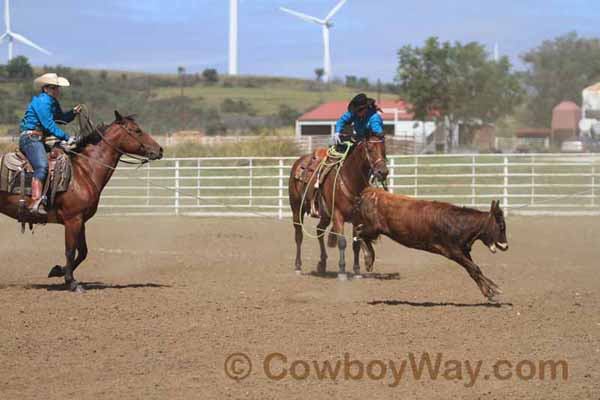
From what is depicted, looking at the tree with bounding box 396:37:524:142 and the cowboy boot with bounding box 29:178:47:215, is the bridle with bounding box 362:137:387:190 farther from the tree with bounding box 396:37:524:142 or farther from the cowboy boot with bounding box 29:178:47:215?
the tree with bounding box 396:37:524:142

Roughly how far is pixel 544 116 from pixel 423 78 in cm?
3087

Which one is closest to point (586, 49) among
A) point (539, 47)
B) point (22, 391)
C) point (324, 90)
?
point (539, 47)

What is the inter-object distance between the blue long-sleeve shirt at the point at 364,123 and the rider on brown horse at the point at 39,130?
3.35 metres

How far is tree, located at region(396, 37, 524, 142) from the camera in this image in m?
55.2

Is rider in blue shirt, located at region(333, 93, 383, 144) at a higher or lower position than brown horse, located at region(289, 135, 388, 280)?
higher

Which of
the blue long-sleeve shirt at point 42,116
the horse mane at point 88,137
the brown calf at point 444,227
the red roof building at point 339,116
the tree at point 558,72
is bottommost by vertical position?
the brown calf at point 444,227

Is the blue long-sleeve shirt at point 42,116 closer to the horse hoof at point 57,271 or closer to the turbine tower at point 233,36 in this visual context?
the horse hoof at point 57,271

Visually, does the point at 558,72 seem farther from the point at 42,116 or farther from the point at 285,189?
the point at 42,116

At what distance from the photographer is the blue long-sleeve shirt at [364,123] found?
1037 cm

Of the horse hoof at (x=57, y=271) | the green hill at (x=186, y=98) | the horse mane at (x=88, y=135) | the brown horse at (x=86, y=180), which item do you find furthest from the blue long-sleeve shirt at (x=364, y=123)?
the green hill at (x=186, y=98)

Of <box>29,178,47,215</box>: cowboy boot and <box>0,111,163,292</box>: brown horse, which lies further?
<box>0,111,163,292</box>: brown horse

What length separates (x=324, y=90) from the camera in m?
95.1

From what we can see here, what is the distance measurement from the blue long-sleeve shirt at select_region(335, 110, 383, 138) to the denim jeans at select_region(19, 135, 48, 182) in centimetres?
349

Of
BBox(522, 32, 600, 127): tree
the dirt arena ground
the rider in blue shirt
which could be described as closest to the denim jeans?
the dirt arena ground
